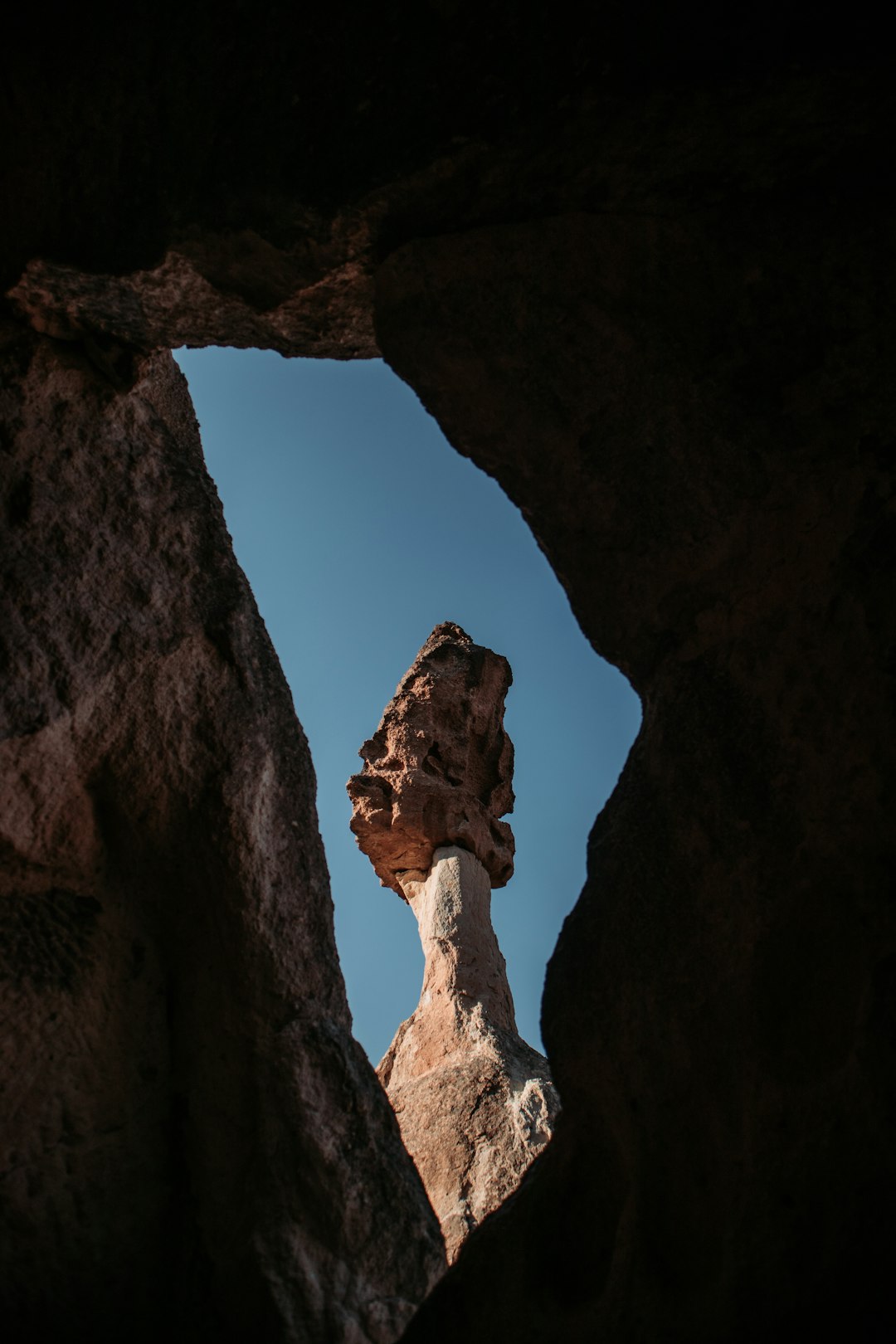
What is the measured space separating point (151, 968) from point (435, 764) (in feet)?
16.1

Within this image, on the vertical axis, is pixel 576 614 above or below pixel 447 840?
below

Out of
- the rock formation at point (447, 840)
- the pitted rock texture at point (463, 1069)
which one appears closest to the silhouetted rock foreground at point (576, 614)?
the pitted rock texture at point (463, 1069)

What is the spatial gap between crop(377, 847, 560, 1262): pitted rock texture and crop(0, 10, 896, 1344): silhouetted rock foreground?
2205 millimetres

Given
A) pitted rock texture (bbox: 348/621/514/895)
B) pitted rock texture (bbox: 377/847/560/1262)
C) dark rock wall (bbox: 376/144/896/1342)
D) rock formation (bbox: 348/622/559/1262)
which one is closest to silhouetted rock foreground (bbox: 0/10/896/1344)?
dark rock wall (bbox: 376/144/896/1342)

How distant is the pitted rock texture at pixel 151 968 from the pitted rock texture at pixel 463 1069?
83.6 inches

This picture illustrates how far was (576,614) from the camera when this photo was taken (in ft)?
8.02

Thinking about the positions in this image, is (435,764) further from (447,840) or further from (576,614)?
(576,614)

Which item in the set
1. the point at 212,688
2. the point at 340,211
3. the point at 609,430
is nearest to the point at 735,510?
the point at 609,430

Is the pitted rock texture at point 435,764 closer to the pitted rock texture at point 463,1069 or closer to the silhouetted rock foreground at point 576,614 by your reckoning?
the pitted rock texture at point 463,1069

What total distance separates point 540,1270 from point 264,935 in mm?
1051

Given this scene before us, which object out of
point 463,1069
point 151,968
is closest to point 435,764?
point 463,1069

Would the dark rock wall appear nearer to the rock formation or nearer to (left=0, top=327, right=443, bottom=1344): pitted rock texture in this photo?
(left=0, top=327, right=443, bottom=1344): pitted rock texture

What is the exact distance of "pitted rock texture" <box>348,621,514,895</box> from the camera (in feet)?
24.4

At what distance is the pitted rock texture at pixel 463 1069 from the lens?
5242 millimetres
